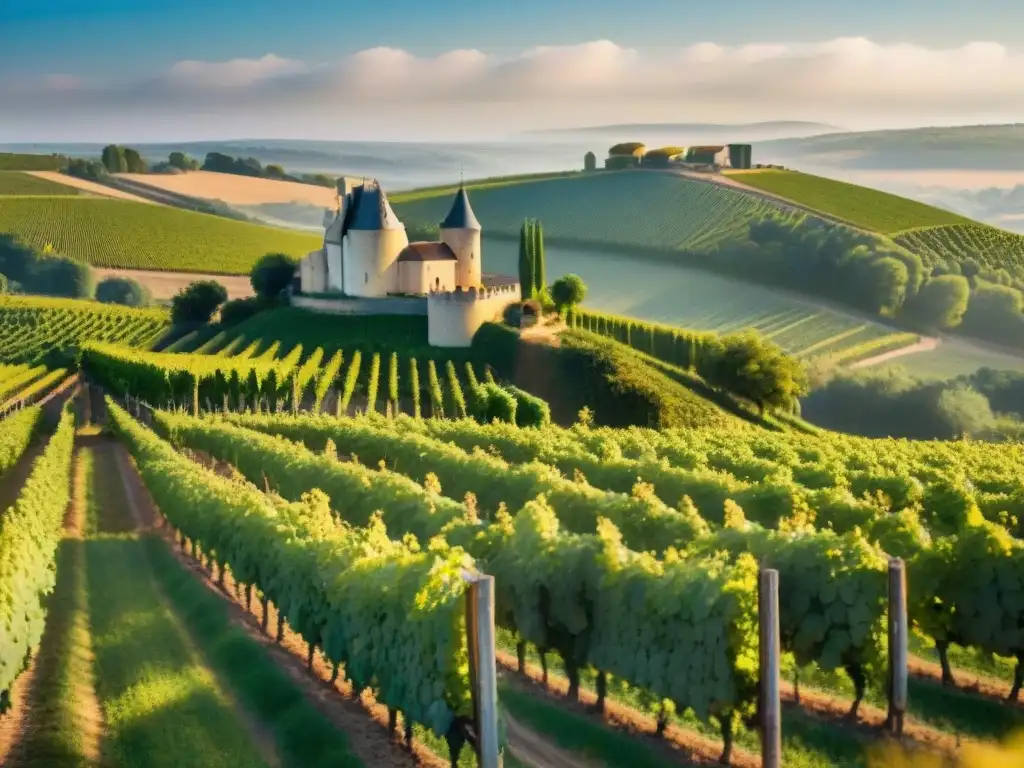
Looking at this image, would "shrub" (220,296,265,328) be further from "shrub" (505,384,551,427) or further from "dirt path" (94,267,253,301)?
"shrub" (505,384,551,427)

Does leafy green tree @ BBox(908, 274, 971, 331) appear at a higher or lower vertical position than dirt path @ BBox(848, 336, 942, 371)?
higher

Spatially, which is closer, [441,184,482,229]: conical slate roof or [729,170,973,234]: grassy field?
[441,184,482,229]: conical slate roof

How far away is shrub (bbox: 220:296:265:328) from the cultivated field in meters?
63.8

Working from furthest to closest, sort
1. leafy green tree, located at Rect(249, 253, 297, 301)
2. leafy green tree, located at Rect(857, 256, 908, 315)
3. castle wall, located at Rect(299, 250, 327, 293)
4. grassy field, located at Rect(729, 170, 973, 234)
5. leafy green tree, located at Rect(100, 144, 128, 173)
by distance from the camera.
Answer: leafy green tree, located at Rect(100, 144, 128, 173)
grassy field, located at Rect(729, 170, 973, 234)
leafy green tree, located at Rect(857, 256, 908, 315)
leafy green tree, located at Rect(249, 253, 297, 301)
castle wall, located at Rect(299, 250, 327, 293)

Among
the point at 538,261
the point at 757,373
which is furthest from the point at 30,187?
the point at 757,373

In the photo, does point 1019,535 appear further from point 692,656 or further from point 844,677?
point 692,656

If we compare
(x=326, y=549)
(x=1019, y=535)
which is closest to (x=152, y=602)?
(x=326, y=549)

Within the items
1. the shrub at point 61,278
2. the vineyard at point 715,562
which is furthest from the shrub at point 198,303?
the vineyard at point 715,562

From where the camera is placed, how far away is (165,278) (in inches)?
3986

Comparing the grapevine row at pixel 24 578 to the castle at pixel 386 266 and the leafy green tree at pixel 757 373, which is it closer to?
the leafy green tree at pixel 757 373

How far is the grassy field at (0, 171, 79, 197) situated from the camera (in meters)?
131

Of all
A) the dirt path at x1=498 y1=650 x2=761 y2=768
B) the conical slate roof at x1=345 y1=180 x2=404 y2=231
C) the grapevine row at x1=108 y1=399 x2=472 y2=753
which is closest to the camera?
the grapevine row at x1=108 y1=399 x2=472 y2=753

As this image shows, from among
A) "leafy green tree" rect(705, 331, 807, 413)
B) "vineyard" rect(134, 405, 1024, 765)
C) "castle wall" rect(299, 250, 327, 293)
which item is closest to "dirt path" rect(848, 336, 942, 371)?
"leafy green tree" rect(705, 331, 807, 413)

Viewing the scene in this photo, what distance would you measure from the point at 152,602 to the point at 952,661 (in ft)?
41.0
